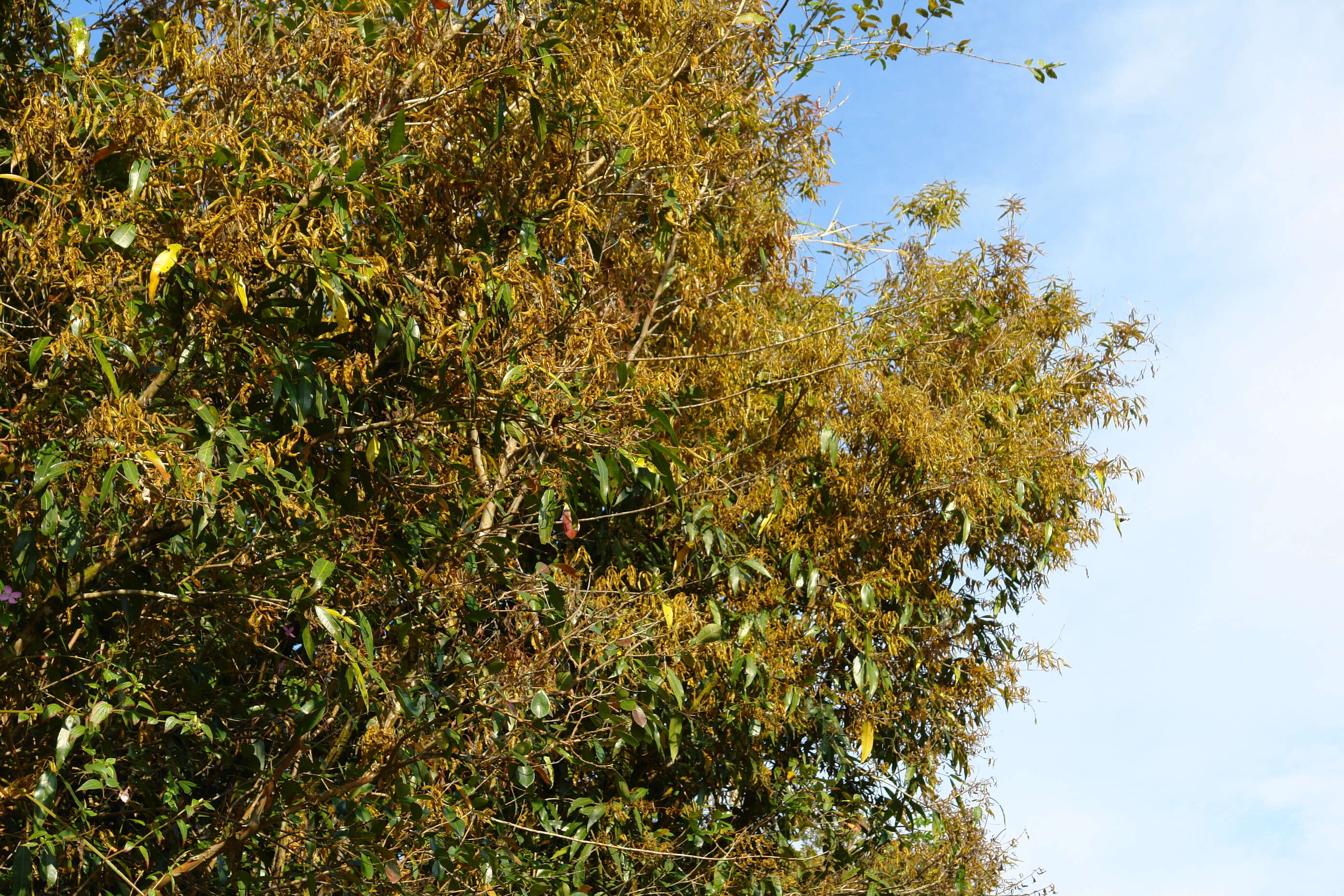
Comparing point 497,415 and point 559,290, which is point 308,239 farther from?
point 559,290

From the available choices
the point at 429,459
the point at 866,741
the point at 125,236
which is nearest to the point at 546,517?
the point at 429,459

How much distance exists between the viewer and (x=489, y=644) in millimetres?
3416

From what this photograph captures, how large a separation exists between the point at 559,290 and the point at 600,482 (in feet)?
2.60

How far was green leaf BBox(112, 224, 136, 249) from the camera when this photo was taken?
100 inches

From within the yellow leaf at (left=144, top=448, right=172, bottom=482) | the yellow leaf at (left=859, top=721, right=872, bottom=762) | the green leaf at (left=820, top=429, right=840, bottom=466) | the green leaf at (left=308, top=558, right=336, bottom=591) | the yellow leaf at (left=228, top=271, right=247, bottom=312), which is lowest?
the yellow leaf at (left=144, top=448, right=172, bottom=482)

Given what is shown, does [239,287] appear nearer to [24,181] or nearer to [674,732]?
[24,181]

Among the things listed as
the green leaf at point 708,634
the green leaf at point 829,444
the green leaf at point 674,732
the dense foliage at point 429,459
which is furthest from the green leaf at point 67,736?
the green leaf at point 829,444

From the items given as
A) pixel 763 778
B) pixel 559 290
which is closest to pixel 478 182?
pixel 559 290

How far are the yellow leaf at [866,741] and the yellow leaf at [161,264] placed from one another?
343 centimetres

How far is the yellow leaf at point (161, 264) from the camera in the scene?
2510 mm

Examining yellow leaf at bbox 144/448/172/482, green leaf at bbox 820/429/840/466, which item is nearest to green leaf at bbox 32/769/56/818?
yellow leaf at bbox 144/448/172/482

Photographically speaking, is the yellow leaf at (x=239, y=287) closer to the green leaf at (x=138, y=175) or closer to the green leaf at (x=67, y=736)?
the green leaf at (x=138, y=175)

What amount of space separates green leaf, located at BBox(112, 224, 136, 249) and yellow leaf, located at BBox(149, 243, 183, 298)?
0.20 ft

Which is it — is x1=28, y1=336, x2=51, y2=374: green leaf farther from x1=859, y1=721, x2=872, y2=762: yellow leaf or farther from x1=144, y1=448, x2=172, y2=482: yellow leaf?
x1=859, y1=721, x2=872, y2=762: yellow leaf
